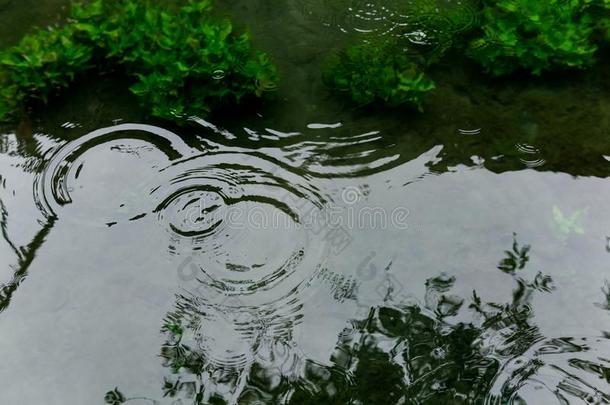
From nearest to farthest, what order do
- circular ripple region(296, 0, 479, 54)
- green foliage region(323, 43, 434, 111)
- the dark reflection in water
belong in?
the dark reflection in water < green foliage region(323, 43, 434, 111) < circular ripple region(296, 0, 479, 54)

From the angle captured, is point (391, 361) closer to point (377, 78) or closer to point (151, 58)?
point (377, 78)

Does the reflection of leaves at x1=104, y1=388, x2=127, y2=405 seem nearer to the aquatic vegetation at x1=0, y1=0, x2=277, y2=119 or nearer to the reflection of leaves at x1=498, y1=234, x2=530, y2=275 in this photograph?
the aquatic vegetation at x1=0, y1=0, x2=277, y2=119

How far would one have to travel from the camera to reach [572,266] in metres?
3.77

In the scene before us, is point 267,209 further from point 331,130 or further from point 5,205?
point 5,205

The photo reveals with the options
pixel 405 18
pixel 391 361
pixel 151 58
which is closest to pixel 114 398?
pixel 391 361

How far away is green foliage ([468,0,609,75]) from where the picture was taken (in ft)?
15.0

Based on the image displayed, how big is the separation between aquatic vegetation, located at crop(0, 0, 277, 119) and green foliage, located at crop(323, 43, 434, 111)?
59 centimetres

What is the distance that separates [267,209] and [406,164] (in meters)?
1.16

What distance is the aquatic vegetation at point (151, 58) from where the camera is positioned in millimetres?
Answer: 4395

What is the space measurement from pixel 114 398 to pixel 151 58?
266cm

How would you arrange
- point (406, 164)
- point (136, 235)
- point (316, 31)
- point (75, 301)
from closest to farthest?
point (75, 301), point (136, 235), point (406, 164), point (316, 31)

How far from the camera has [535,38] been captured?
15.1 ft

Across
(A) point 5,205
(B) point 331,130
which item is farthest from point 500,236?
(A) point 5,205

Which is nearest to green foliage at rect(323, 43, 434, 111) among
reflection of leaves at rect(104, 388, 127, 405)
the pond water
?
the pond water
